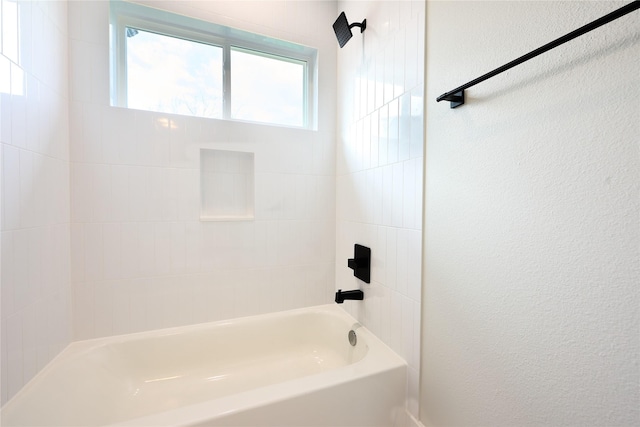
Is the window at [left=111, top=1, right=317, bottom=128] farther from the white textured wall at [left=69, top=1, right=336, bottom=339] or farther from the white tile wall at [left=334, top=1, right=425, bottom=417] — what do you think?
the white tile wall at [left=334, top=1, right=425, bottom=417]

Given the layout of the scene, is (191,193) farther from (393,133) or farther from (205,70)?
(393,133)

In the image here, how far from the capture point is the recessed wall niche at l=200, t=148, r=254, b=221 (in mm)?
1641

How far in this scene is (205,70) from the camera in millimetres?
1707

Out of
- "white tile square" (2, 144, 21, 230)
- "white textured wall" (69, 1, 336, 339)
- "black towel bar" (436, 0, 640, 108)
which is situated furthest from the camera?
"white textured wall" (69, 1, 336, 339)

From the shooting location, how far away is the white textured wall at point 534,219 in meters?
0.56

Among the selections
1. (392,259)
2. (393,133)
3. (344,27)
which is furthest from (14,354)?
(344,27)

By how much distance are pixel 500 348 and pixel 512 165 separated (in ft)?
1.84

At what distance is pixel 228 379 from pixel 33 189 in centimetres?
136

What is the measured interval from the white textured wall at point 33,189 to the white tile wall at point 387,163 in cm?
152

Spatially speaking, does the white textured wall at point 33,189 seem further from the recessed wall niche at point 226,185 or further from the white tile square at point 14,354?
the recessed wall niche at point 226,185

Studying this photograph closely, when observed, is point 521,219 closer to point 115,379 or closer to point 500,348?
point 500,348

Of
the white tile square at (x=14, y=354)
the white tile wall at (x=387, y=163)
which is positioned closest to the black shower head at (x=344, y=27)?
the white tile wall at (x=387, y=163)

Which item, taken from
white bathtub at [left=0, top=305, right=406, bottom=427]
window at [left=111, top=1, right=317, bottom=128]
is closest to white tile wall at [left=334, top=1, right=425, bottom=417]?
white bathtub at [left=0, top=305, right=406, bottom=427]

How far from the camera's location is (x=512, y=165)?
76cm
